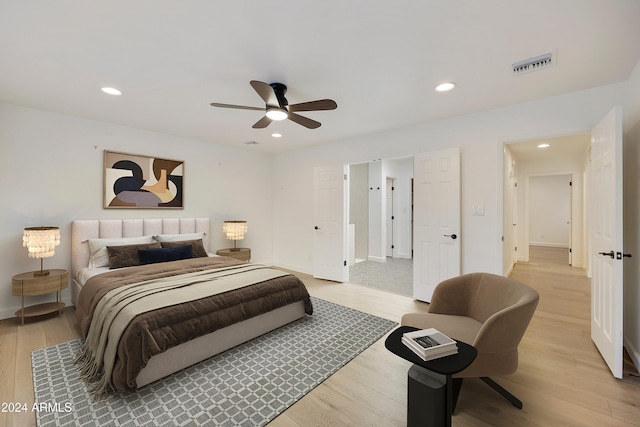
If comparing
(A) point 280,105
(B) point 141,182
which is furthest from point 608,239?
(B) point 141,182

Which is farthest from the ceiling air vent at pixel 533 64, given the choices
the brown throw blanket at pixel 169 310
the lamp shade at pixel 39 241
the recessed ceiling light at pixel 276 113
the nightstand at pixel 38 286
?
the nightstand at pixel 38 286

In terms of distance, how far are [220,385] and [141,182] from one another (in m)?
3.44

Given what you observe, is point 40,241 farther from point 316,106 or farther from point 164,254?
point 316,106

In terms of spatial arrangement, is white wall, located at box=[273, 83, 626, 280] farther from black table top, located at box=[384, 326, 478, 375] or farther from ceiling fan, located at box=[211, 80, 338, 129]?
black table top, located at box=[384, 326, 478, 375]

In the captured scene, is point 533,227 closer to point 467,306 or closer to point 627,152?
point 627,152

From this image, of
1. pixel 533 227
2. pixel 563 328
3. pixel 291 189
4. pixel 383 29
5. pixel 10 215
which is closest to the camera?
pixel 383 29

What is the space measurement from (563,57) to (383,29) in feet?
5.15

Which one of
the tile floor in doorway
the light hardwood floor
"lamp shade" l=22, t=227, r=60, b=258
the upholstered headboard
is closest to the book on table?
the light hardwood floor

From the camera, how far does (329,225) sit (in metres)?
5.01

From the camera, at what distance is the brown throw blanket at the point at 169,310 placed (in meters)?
1.95

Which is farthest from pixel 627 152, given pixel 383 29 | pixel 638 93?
pixel 383 29

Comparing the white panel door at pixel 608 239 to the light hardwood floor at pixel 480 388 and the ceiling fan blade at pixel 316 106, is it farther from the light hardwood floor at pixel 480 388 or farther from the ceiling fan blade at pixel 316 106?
the ceiling fan blade at pixel 316 106

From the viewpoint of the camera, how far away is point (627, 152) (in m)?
2.56

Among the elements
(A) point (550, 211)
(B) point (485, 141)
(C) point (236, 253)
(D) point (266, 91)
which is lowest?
(C) point (236, 253)
